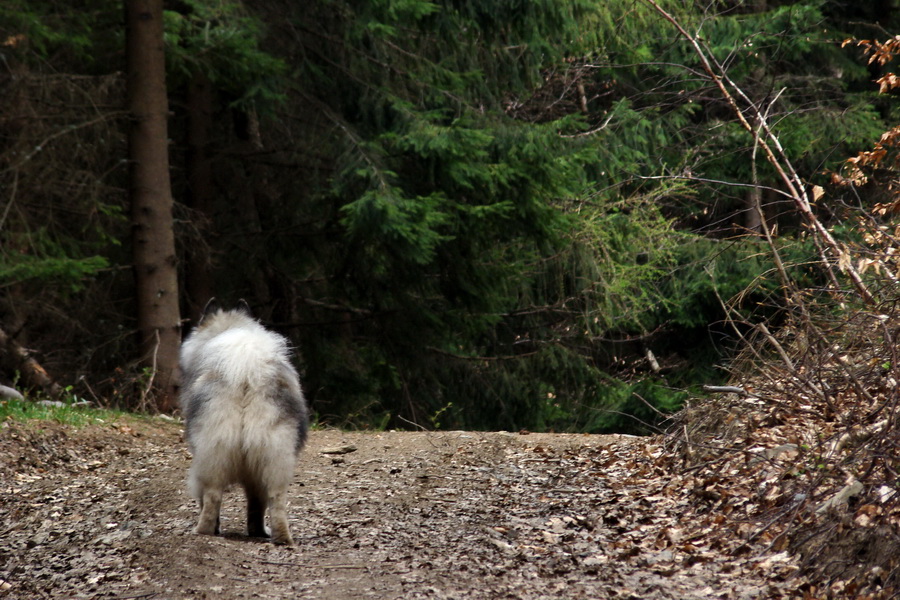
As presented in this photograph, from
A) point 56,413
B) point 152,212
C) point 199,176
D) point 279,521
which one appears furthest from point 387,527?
point 199,176

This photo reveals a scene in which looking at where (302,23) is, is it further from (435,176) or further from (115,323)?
(115,323)

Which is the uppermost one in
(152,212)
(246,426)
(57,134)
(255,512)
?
(57,134)

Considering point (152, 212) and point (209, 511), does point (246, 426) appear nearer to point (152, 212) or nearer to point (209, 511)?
point (209, 511)

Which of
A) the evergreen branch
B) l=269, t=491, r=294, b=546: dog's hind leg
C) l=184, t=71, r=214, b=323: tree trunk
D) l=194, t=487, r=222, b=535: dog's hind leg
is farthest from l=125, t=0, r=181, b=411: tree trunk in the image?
l=269, t=491, r=294, b=546: dog's hind leg

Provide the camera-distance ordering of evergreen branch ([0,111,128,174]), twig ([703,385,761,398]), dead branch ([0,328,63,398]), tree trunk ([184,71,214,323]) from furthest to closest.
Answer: tree trunk ([184,71,214,323]) → dead branch ([0,328,63,398]) → evergreen branch ([0,111,128,174]) → twig ([703,385,761,398])

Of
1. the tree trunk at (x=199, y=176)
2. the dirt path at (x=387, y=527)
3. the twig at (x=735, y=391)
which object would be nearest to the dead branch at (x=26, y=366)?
the tree trunk at (x=199, y=176)

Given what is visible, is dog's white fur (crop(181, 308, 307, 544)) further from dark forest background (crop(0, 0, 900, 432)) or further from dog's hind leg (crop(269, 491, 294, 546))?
dark forest background (crop(0, 0, 900, 432))

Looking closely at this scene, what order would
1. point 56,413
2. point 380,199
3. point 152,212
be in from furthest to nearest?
point 152,212, point 380,199, point 56,413

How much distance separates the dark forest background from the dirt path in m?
3.66

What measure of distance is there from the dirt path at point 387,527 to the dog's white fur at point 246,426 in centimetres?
29

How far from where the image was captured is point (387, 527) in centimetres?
628

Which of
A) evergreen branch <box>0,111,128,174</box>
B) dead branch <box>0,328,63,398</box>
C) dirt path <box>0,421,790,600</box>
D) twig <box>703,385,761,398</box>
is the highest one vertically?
evergreen branch <box>0,111,128,174</box>

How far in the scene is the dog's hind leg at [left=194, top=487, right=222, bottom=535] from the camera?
5.79 meters

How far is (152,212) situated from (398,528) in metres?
7.85
